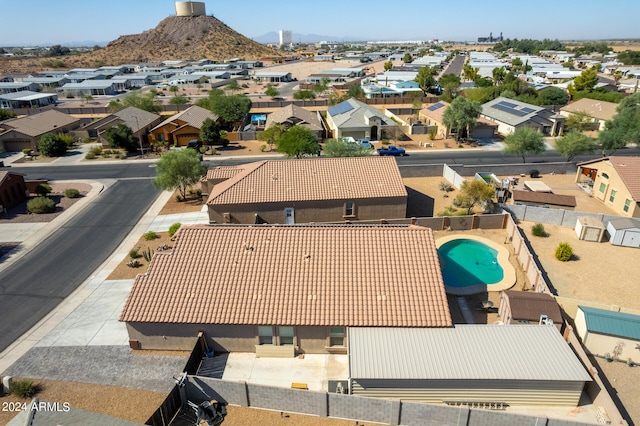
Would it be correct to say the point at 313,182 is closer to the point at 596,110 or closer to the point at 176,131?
the point at 176,131

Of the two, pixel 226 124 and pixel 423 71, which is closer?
pixel 226 124

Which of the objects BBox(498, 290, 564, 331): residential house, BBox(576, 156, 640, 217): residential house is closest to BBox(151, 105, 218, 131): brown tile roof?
BBox(576, 156, 640, 217): residential house

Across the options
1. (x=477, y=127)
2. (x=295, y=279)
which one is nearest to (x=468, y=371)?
(x=295, y=279)

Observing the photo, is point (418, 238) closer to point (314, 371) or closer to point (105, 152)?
point (314, 371)

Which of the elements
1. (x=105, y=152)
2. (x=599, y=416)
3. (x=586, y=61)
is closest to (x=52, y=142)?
(x=105, y=152)

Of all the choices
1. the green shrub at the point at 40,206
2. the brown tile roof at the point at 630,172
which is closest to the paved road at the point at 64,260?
the green shrub at the point at 40,206

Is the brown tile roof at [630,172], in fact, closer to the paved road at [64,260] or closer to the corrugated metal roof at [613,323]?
the corrugated metal roof at [613,323]
